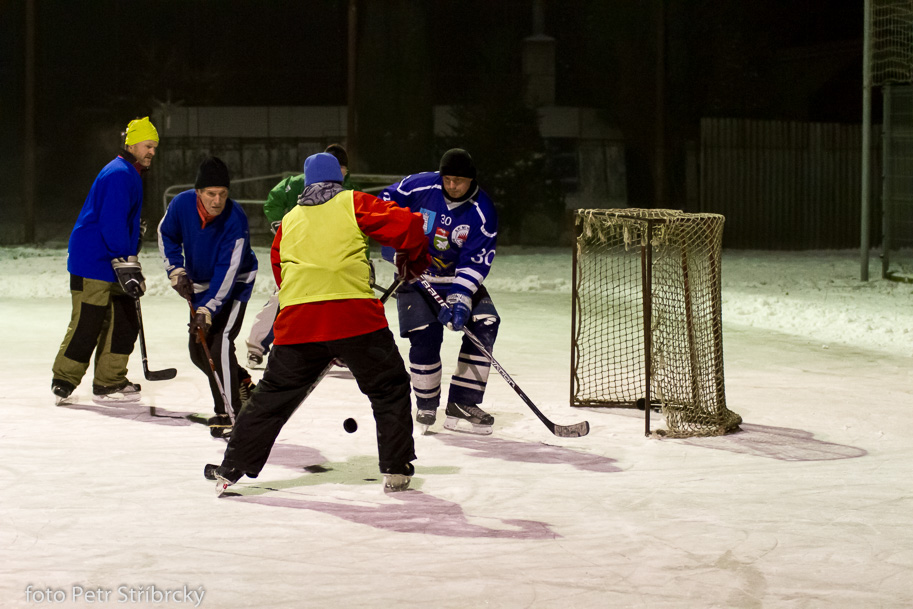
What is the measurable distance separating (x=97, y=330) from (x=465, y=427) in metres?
2.33

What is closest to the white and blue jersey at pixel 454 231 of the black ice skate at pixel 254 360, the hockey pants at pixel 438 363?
the hockey pants at pixel 438 363

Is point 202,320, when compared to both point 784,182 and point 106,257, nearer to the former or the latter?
point 106,257

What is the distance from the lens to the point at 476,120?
1927 centimetres

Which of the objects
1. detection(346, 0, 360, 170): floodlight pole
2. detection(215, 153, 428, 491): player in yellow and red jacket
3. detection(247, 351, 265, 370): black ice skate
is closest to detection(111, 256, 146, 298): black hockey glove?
detection(247, 351, 265, 370): black ice skate

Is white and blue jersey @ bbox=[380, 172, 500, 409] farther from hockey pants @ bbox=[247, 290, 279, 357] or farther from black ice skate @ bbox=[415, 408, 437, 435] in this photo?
hockey pants @ bbox=[247, 290, 279, 357]

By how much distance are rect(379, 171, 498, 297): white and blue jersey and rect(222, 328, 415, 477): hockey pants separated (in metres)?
1.49

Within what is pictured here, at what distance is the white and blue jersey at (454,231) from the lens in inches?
260

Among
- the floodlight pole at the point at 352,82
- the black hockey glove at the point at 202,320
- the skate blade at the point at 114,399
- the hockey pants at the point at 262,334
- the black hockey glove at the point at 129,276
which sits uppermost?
the floodlight pole at the point at 352,82

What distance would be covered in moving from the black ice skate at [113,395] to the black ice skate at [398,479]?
2.80 metres

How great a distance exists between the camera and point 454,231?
21.7 feet

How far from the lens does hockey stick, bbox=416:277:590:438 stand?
6270 mm

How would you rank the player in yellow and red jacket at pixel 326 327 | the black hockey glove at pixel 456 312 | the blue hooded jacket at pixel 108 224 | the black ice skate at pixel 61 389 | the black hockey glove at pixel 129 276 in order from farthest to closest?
the black ice skate at pixel 61 389
the blue hooded jacket at pixel 108 224
the black hockey glove at pixel 129 276
the black hockey glove at pixel 456 312
the player in yellow and red jacket at pixel 326 327

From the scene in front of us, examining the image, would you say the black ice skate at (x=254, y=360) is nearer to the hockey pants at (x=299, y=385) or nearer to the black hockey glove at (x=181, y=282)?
the black hockey glove at (x=181, y=282)

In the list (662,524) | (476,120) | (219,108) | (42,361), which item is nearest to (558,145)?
(476,120)
